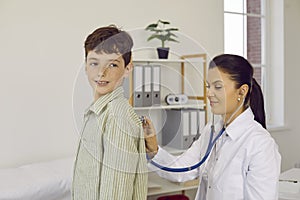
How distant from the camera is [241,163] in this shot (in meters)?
1.49

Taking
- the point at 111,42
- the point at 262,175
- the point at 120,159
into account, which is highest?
the point at 111,42

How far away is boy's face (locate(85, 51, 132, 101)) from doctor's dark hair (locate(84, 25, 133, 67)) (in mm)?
13

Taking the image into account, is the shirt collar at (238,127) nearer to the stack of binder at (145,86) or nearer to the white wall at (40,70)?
the stack of binder at (145,86)

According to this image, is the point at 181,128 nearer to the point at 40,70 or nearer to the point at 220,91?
the point at 220,91

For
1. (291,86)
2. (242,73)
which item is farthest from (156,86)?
(291,86)

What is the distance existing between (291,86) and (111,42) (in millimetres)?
3819

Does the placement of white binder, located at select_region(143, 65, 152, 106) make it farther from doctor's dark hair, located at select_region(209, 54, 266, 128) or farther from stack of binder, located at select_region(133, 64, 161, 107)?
doctor's dark hair, located at select_region(209, 54, 266, 128)

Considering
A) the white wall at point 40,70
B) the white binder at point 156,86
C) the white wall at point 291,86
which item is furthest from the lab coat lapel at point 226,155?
the white wall at point 291,86

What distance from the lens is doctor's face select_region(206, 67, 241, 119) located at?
1283mm

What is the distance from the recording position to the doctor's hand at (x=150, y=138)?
1.09 metres

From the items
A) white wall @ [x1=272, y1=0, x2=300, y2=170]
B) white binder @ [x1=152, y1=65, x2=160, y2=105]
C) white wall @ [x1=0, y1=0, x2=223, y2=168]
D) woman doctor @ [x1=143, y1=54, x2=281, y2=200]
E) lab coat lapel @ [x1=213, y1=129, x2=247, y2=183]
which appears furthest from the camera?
Answer: white wall @ [x1=272, y1=0, x2=300, y2=170]

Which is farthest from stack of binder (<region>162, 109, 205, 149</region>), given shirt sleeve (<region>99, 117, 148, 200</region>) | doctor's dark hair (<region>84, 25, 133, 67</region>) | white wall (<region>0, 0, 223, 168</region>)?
white wall (<region>0, 0, 223, 168</region>)

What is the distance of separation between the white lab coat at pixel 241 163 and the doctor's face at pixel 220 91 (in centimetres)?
8

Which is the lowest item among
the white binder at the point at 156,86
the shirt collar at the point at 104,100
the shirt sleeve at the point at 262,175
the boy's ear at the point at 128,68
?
the shirt sleeve at the point at 262,175
